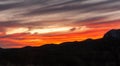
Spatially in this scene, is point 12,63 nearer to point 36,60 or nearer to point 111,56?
point 36,60

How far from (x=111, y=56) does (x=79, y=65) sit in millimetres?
11758

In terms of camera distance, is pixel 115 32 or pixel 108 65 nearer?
pixel 108 65

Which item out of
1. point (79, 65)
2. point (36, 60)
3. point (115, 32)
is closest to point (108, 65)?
point (79, 65)

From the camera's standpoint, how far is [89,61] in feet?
284

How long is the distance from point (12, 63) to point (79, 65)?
19.1 metres

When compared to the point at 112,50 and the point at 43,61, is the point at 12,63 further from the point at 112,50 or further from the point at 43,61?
the point at 112,50

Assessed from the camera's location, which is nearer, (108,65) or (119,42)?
(108,65)

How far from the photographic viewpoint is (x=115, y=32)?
4855 inches

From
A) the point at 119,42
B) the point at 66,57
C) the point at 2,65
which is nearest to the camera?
the point at 2,65

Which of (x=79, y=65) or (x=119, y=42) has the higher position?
(x=119, y=42)

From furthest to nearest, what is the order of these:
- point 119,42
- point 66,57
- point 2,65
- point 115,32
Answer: point 115,32, point 119,42, point 66,57, point 2,65

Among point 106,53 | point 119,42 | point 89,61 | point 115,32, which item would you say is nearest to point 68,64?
point 89,61

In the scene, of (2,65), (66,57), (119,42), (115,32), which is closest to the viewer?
(2,65)

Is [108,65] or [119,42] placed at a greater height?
[119,42]
